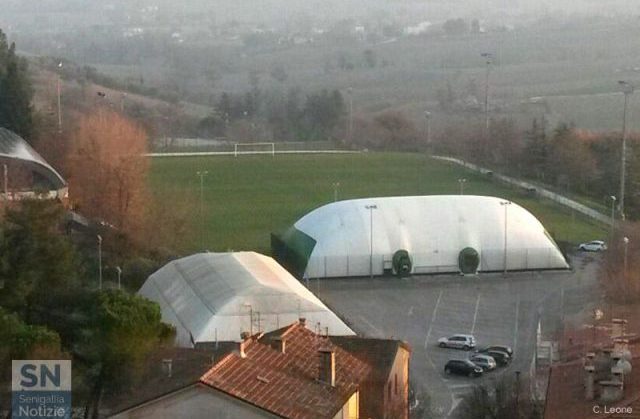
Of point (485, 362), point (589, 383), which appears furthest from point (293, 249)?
point (589, 383)

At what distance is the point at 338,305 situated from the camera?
34.7 feet

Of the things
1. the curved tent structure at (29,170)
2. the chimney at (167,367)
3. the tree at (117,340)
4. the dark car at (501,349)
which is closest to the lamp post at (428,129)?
the curved tent structure at (29,170)

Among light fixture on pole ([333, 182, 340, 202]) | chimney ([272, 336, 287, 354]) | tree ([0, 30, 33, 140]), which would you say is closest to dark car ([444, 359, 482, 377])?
chimney ([272, 336, 287, 354])

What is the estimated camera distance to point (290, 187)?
17.7m

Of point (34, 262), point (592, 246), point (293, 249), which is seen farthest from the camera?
point (592, 246)

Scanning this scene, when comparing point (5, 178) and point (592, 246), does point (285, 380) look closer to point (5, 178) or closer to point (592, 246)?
point (5, 178)

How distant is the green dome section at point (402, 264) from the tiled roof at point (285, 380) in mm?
5828

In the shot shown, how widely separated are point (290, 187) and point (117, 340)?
11447mm

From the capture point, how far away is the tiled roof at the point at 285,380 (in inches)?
194

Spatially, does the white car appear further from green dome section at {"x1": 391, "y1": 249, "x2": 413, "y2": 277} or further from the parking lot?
green dome section at {"x1": 391, "y1": 249, "x2": 413, "y2": 277}

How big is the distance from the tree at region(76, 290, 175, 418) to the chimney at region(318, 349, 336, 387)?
0.87 m

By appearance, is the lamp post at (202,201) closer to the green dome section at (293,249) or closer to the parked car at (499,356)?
the green dome section at (293,249)

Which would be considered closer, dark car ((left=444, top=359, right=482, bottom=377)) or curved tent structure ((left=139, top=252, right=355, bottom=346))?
curved tent structure ((left=139, top=252, right=355, bottom=346))

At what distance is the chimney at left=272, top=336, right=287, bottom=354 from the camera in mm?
5676
